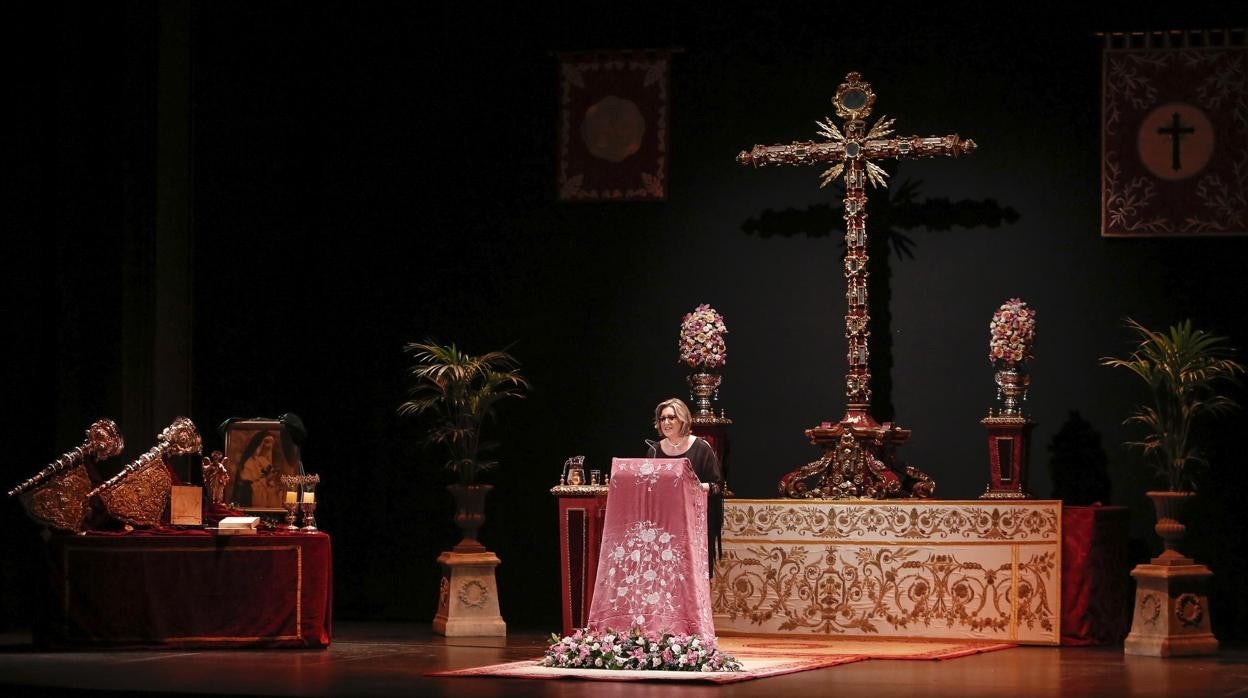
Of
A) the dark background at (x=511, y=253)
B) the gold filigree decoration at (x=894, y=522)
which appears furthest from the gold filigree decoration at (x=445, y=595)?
the gold filigree decoration at (x=894, y=522)

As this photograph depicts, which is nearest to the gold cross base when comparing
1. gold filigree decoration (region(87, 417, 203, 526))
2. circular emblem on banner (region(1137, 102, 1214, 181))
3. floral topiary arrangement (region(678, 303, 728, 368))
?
floral topiary arrangement (region(678, 303, 728, 368))

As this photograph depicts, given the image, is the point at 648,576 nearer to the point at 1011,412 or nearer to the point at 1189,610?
the point at 1011,412

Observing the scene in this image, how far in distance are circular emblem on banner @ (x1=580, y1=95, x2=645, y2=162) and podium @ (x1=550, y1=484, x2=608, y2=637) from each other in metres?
2.37

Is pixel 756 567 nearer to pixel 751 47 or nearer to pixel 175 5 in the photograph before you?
pixel 751 47

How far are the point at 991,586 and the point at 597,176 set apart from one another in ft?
11.5

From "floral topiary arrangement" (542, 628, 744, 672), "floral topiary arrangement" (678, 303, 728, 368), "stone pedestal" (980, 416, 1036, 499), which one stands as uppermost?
"floral topiary arrangement" (678, 303, 728, 368)

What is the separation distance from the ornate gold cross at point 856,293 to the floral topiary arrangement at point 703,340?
0.72 m

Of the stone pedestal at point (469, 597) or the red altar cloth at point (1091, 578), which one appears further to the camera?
the stone pedestal at point (469, 597)

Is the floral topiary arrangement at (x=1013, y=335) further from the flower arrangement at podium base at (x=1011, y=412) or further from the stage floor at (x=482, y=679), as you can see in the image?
the stage floor at (x=482, y=679)

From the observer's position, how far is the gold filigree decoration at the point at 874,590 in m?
9.39

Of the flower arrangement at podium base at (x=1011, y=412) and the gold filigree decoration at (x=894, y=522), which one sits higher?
the flower arrangement at podium base at (x=1011, y=412)

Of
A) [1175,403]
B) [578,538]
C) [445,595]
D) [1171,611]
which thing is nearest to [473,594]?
[445,595]

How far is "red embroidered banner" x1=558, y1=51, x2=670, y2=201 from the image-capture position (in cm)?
1079

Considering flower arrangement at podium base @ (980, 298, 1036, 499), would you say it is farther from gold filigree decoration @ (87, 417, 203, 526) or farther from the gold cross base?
gold filigree decoration @ (87, 417, 203, 526)
